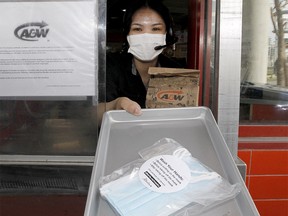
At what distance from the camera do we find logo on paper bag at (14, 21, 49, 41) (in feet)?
4.21

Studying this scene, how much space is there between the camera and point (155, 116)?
1.16 metres

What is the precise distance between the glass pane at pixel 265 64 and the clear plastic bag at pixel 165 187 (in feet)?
3.70

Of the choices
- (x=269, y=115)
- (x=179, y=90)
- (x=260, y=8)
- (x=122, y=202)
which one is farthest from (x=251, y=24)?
(x=122, y=202)

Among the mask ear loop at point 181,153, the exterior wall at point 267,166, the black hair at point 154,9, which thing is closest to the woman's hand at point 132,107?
the mask ear loop at point 181,153

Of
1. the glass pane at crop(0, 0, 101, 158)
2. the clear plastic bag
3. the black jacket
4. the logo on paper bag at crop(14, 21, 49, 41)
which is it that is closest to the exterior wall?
the black jacket

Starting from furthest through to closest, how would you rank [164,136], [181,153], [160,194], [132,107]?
1. [132,107]
2. [164,136]
3. [181,153]
4. [160,194]

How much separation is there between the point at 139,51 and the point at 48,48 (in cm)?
56

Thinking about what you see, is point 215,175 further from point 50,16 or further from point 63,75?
point 50,16

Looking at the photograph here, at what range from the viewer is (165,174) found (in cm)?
81

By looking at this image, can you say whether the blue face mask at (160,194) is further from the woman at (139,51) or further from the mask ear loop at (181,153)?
the woman at (139,51)

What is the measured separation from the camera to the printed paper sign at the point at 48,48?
129cm

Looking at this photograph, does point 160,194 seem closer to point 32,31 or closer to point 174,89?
point 174,89

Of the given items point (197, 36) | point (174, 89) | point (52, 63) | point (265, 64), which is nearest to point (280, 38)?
point (265, 64)

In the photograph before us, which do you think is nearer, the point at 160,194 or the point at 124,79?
the point at 160,194
